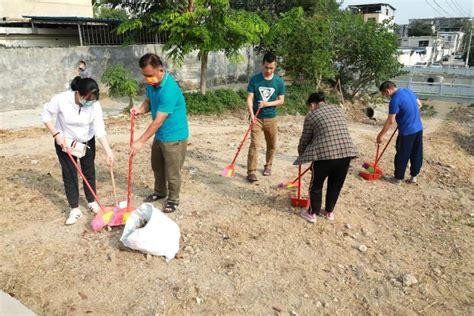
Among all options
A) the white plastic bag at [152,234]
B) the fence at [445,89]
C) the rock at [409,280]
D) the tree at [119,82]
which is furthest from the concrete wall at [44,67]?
the fence at [445,89]

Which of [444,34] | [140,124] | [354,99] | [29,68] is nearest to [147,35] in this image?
[29,68]

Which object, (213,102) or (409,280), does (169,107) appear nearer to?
(409,280)

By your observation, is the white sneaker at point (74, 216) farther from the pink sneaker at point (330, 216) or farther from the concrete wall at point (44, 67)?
the concrete wall at point (44, 67)

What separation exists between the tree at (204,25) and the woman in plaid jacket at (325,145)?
5.66m

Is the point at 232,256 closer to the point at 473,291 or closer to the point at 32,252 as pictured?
the point at 32,252

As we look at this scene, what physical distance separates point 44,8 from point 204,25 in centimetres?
920

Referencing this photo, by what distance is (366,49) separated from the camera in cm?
1329

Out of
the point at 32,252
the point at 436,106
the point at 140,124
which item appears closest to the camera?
the point at 32,252

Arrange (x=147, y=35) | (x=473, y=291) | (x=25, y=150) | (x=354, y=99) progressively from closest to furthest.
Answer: (x=473, y=291)
(x=25, y=150)
(x=147, y=35)
(x=354, y=99)

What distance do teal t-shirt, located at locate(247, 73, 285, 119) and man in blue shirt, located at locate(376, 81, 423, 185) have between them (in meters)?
1.50

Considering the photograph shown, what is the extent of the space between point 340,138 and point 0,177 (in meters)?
4.59

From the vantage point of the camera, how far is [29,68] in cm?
939

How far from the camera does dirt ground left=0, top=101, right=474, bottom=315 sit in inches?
113

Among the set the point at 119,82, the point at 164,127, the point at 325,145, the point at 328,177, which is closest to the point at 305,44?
the point at 119,82
